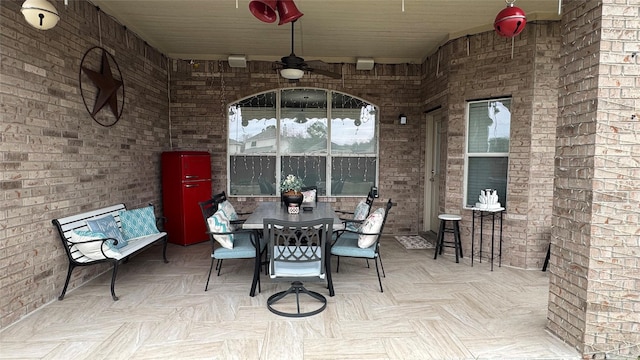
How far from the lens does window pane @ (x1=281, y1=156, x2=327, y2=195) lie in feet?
20.2

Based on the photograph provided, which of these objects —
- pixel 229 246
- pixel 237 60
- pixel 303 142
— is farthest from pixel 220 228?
pixel 237 60

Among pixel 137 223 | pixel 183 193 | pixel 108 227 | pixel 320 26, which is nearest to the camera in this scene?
pixel 108 227

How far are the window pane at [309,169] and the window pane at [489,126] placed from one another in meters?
2.55

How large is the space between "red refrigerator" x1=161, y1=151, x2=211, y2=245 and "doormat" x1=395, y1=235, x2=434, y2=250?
326cm

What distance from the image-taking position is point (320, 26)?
14.9ft

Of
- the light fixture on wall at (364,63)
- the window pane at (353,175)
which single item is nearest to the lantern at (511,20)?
the light fixture on wall at (364,63)

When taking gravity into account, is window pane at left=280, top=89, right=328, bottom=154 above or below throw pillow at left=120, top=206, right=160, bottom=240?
above

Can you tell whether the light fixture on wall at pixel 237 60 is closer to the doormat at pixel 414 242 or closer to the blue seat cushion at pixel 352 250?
the blue seat cushion at pixel 352 250

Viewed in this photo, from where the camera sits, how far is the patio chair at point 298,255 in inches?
114

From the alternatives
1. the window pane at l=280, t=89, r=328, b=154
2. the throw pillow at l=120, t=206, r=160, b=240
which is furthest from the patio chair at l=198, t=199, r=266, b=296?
the window pane at l=280, t=89, r=328, b=154

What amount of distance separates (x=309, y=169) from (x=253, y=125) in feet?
4.23

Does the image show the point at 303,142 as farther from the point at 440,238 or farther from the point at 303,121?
the point at 440,238

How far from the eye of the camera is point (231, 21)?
14.5 ft

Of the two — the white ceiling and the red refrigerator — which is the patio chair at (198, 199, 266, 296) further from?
the white ceiling
